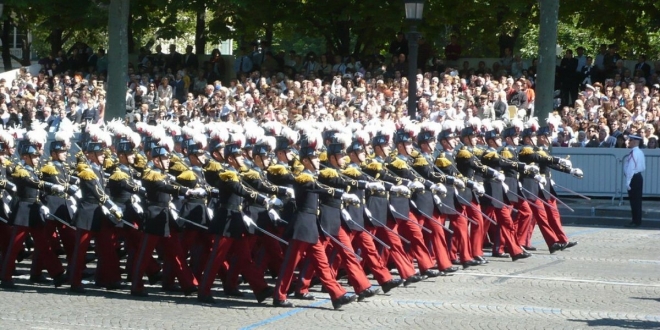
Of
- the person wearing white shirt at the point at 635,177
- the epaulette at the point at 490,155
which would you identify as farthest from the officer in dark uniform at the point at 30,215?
the person wearing white shirt at the point at 635,177

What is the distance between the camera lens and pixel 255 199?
1280 cm

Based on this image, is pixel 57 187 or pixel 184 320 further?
pixel 57 187

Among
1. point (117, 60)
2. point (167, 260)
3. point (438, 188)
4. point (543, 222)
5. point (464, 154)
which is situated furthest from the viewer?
point (117, 60)

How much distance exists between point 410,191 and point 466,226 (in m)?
1.60

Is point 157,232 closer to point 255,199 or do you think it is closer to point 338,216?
point 255,199

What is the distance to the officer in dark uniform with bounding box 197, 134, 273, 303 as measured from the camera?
12.8 meters

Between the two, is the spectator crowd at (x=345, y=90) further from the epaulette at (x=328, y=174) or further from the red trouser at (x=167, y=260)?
the epaulette at (x=328, y=174)

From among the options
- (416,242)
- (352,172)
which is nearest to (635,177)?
(416,242)

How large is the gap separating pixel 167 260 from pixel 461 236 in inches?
143

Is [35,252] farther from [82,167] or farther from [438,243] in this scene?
[438,243]

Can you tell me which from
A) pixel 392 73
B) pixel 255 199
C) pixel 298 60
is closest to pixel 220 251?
pixel 255 199

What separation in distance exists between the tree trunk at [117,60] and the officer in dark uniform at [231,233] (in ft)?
37.4

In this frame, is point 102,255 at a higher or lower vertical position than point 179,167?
lower

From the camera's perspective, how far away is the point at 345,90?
25.8 metres
